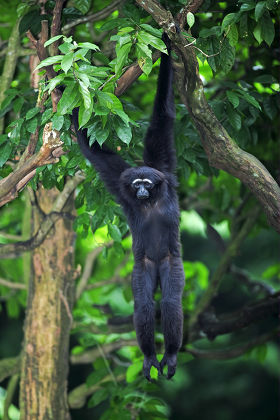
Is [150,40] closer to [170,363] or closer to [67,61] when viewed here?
[67,61]

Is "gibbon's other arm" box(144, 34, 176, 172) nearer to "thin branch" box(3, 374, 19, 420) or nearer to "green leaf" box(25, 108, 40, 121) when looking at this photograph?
"green leaf" box(25, 108, 40, 121)

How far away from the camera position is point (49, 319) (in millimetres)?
5430

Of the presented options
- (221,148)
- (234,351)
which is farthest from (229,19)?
(234,351)

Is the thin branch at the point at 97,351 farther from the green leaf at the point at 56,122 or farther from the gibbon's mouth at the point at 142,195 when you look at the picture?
the green leaf at the point at 56,122

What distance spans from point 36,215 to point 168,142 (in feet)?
6.48

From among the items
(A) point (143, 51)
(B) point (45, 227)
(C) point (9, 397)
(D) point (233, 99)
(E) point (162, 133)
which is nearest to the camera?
(A) point (143, 51)

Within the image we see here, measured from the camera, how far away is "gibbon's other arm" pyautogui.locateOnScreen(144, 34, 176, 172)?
398cm

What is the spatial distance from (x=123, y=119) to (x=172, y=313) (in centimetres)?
152

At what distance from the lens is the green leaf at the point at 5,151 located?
12.8ft

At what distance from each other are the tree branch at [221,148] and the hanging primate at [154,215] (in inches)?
14.3

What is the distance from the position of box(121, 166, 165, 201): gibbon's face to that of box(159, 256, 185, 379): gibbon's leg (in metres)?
0.60

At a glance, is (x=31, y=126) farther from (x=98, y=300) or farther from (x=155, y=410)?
(x=98, y=300)

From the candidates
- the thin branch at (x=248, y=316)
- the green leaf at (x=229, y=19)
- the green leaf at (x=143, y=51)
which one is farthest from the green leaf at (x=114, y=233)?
the thin branch at (x=248, y=316)

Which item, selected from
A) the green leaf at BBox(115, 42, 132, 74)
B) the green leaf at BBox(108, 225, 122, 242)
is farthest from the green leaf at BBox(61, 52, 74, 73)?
the green leaf at BBox(108, 225, 122, 242)
